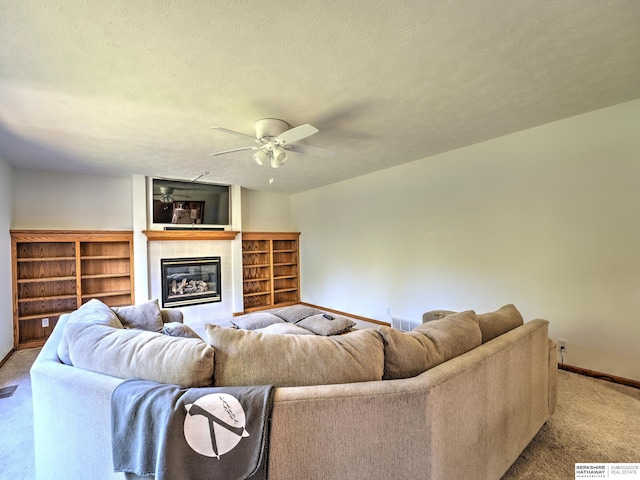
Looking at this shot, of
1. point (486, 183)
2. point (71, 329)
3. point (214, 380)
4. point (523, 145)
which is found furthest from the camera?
point (486, 183)

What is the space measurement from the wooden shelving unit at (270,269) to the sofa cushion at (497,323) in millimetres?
4740

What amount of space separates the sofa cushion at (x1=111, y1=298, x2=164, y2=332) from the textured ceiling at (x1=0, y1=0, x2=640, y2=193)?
176 centimetres

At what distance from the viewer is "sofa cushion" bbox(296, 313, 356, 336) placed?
10.3ft

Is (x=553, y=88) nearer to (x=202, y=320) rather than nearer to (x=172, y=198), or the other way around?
(x=172, y=198)

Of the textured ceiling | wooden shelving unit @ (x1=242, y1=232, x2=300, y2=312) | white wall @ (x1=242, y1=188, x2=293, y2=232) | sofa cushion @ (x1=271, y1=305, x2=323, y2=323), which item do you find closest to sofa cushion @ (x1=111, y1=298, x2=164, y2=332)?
sofa cushion @ (x1=271, y1=305, x2=323, y2=323)

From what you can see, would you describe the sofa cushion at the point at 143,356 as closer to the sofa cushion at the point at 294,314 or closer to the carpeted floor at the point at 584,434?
the carpeted floor at the point at 584,434

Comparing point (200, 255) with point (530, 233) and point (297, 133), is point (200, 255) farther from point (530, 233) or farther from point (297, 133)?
point (530, 233)

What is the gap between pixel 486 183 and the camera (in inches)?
136

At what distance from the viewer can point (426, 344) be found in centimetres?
137

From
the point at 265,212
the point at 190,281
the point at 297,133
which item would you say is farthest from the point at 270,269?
the point at 297,133

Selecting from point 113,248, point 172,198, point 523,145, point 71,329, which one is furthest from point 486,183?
point 113,248

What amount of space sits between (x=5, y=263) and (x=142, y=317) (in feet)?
8.07

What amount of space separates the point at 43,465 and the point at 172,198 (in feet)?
13.7

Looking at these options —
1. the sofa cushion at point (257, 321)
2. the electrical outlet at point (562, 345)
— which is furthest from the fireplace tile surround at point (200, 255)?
the electrical outlet at point (562, 345)
